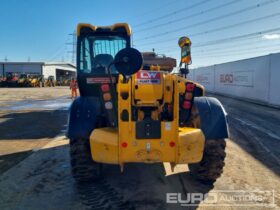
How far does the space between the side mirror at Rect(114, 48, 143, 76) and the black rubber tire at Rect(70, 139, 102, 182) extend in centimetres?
135

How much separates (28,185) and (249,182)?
363 centimetres

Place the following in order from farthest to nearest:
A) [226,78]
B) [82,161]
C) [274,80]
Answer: [226,78] < [274,80] < [82,161]

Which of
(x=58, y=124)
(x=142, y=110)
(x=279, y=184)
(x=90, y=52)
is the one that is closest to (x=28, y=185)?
(x=142, y=110)

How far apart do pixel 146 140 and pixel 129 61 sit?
108 cm

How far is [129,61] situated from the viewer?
4160 millimetres

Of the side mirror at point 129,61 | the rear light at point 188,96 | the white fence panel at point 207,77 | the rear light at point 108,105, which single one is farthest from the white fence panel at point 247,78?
the side mirror at point 129,61

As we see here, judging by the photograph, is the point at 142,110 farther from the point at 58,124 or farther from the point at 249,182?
the point at 58,124

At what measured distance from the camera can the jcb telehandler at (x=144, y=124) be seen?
4.22m

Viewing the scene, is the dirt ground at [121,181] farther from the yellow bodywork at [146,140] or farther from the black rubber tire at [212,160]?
the yellow bodywork at [146,140]

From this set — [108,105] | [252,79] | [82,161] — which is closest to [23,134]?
[82,161]

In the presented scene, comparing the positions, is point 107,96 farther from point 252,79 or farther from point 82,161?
point 252,79

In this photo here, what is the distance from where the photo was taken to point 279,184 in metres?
5.12

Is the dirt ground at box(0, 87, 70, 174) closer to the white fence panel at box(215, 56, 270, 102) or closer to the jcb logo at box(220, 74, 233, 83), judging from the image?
the white fence panel at box(215, 56, 270, 102)

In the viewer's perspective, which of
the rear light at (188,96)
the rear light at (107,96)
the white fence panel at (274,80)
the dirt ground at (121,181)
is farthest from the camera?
the white fence panel at (274,80)
